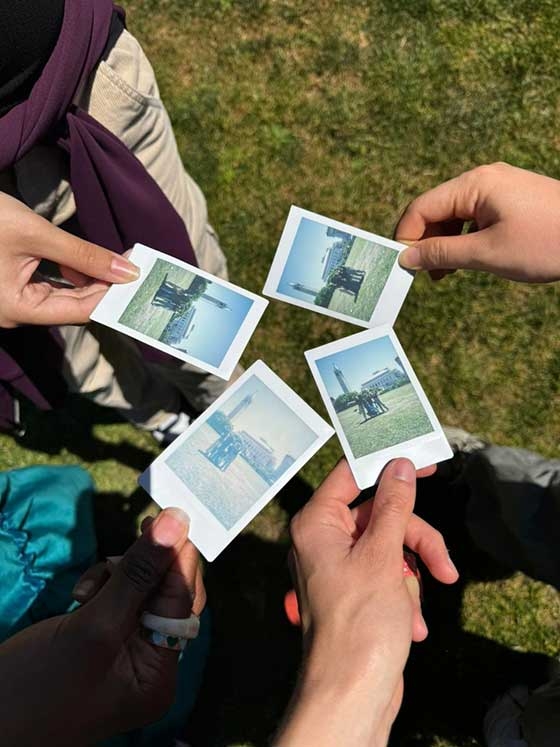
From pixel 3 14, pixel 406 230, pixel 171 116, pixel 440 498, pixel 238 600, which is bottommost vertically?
pixel 238 600

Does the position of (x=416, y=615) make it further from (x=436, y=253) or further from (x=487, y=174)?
(x=487, y=174)

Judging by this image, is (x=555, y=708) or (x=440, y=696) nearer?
(x=555, y=708)

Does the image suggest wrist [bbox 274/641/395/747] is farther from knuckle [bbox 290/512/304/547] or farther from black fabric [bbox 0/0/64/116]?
black fabric [bbox 0/0/64/116]

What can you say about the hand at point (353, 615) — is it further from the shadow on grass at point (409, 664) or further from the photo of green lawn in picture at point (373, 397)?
the shadow on grass at point (409, 664)

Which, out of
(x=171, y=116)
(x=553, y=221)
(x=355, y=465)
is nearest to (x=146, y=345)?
(x=355, y=465)

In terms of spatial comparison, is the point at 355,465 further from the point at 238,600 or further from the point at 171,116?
the point at 171,116

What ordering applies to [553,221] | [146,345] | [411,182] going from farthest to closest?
[411,182]
[146,345]
[553,221]

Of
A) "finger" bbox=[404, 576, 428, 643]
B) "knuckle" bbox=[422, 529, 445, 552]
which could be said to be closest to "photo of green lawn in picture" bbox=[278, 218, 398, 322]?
"knuckle" bbox=[422, 529, 445, 552]
